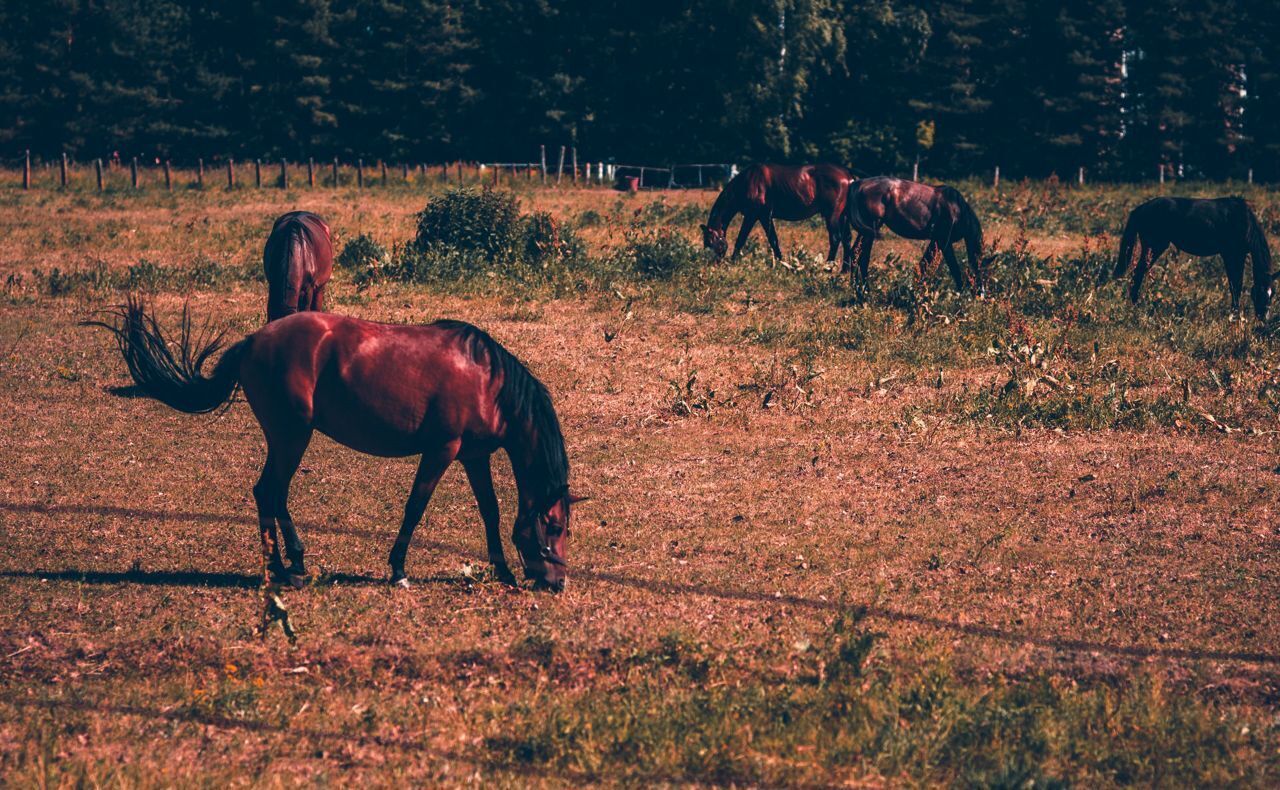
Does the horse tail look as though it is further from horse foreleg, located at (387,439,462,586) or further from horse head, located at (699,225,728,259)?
horse foreleg, located at (387,439,462,586)

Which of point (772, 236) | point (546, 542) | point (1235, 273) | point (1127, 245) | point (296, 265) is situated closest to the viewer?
point (546, 542)

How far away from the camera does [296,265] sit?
46.9ft

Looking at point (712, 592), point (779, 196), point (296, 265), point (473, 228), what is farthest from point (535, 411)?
point (779, 196)

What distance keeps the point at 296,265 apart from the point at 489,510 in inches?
271

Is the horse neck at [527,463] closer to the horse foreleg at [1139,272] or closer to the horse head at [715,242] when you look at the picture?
the horse foreleg at [1139,272]

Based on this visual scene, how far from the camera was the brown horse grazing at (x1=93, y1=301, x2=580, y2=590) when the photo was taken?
8.18m

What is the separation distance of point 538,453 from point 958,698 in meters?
3.12

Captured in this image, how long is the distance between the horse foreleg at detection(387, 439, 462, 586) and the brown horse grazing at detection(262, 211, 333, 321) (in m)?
5.96

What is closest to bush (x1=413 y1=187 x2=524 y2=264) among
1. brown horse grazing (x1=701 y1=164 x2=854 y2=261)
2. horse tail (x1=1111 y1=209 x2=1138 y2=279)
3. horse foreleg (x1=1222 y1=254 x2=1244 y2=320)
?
Result: brown horse grazing (x1=701 y1=164 x2=854 y2=261)

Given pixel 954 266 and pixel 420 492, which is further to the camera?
pixel 954 266

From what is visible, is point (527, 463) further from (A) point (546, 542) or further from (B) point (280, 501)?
(B) point (280, 501)

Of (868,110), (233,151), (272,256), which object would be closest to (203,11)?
(233,151)

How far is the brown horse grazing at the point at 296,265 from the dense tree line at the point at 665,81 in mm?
37273

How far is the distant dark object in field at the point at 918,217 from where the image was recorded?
19266 millimetres
